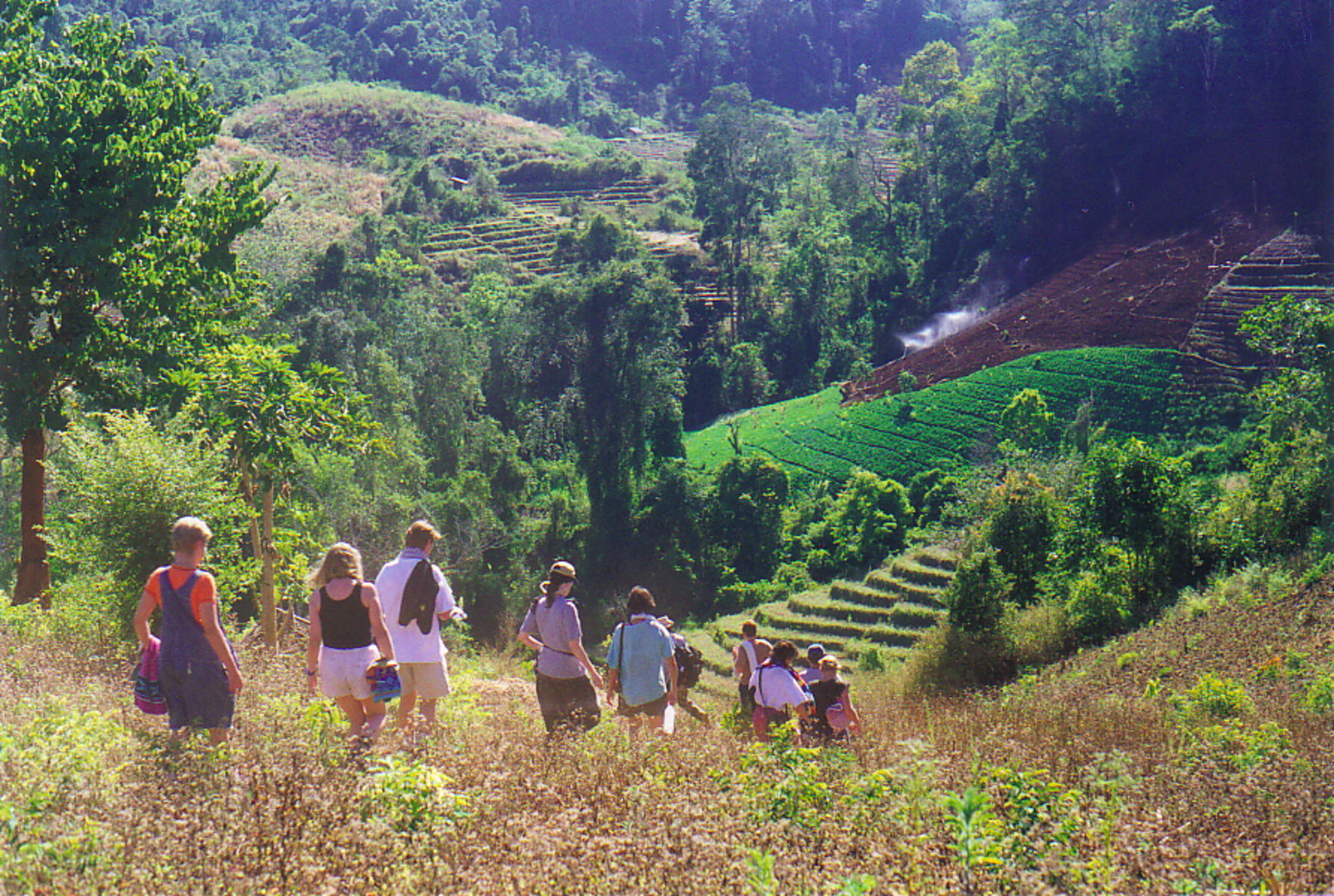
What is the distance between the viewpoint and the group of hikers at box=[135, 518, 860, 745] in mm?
5410

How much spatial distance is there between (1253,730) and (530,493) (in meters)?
37.8

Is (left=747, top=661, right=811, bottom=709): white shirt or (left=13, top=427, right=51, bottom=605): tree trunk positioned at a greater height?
(left=13, top=427, right=51, bottom=605): tree trunk

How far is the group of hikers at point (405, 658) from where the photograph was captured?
17.7ft

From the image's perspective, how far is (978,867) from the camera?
4.13 meters

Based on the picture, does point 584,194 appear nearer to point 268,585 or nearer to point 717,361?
point 717,361

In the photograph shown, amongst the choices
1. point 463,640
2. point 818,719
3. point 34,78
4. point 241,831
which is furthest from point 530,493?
point 241,831

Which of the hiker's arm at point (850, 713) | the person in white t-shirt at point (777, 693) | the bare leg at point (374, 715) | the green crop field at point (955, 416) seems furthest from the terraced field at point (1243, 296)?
the bare leg at point (374, 715)

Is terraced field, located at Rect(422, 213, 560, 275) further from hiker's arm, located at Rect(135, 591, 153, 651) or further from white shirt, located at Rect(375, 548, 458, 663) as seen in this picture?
hiker's arm, located at Rect(135, 591, 153, 651)

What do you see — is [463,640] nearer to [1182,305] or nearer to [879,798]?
[879,798]

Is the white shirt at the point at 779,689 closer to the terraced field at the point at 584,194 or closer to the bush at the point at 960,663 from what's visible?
the bush at the point at 960,663

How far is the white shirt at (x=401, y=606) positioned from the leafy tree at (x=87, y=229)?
801cm

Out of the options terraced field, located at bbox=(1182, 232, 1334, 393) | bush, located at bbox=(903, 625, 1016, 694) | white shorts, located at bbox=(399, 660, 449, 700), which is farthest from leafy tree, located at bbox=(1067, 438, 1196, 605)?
terraced field, located at bbox=(1182, 232, 1334, 393)

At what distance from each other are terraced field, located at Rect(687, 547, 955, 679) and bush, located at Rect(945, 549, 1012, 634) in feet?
17.5

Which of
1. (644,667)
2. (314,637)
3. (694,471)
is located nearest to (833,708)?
(644,667)
